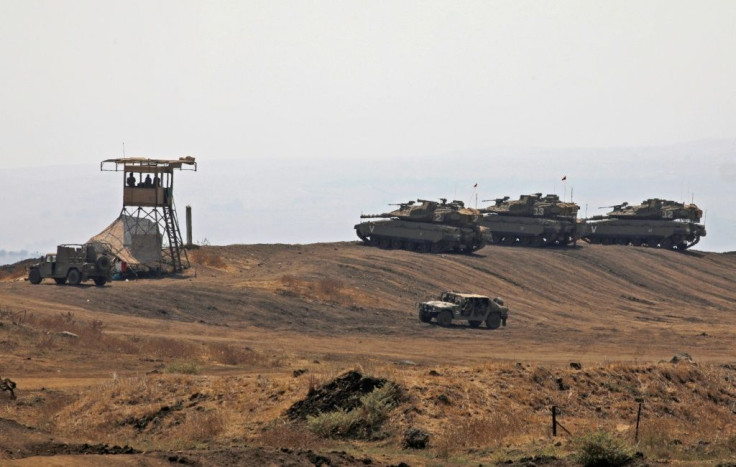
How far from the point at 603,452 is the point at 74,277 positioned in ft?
125

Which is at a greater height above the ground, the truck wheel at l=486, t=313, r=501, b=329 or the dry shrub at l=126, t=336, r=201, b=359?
the dry shrub at l=126, t=336, r=201, b=359

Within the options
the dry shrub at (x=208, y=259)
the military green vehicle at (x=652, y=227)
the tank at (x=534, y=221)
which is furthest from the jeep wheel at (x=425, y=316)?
the military green vehicle at (x=652, y=227)

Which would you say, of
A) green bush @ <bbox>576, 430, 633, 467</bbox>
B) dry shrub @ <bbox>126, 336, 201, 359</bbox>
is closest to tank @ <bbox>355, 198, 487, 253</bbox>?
dry shrub @ <bbox>126, 336, 201, 359</bbox>

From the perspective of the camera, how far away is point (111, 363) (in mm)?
33281

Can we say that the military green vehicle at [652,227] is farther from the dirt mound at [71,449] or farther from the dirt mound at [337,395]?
the dirt mound at [71,449]

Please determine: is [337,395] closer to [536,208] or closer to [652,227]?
[536,208]

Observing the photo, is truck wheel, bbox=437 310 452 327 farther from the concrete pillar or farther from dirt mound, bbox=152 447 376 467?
dirt mound, bbox=152 447 376 467

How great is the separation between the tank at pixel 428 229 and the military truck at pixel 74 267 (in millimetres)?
27538

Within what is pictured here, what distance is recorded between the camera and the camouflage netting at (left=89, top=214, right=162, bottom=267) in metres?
58.7

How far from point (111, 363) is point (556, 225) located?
57843 mm

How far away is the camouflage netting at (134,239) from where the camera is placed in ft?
193

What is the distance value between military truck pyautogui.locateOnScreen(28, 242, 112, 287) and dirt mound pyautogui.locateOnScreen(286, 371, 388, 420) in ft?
100

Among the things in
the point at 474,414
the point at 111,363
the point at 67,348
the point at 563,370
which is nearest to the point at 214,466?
the point at 474,414

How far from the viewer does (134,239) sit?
58.8m
